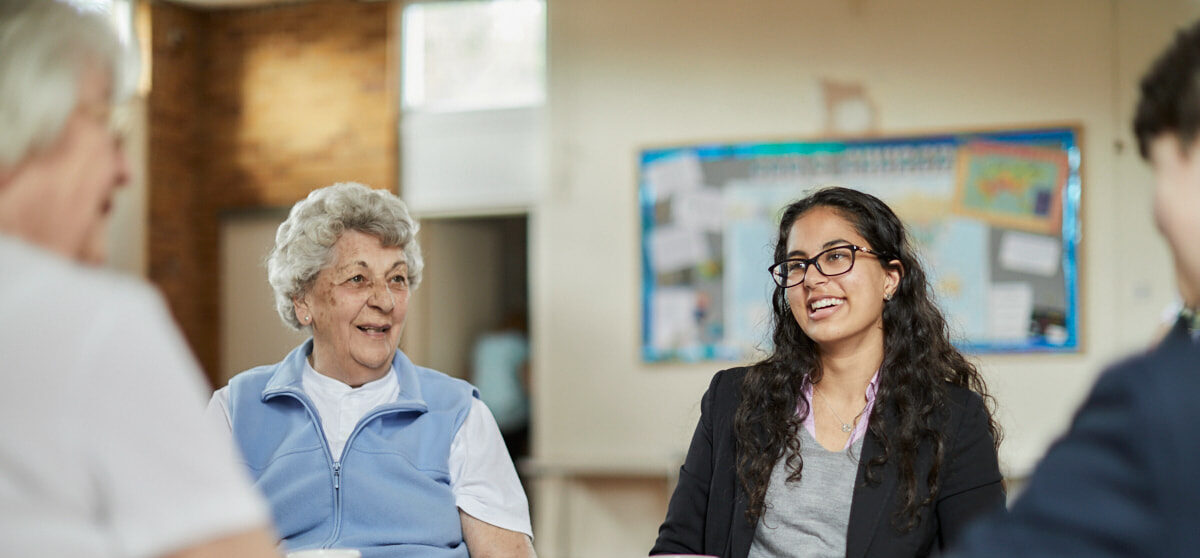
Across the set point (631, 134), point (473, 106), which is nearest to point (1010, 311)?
point (631, 134)

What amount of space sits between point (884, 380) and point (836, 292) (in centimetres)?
21

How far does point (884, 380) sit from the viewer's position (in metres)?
2.21

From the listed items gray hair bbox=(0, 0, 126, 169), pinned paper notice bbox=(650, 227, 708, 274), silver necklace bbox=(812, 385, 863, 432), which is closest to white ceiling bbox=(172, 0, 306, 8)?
pinned paper notice bbox=(650, 227, 708, 274)

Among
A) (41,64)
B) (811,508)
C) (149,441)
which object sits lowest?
(811,508)

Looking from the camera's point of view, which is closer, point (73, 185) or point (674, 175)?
point (73, 185)

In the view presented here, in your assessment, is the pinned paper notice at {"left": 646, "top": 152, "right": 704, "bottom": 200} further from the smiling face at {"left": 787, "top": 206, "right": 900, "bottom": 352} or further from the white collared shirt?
the white collared shirt

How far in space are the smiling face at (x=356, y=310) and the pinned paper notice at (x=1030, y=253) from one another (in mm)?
3800

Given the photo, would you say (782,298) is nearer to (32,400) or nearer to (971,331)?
(32,400)

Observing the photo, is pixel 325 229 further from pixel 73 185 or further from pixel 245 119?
pixel 245 119

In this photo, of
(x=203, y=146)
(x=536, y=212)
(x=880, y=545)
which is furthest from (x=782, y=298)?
(x=203, y=146)

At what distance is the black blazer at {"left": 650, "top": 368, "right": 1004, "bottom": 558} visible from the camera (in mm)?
1999

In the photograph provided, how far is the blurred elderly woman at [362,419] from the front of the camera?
204cm

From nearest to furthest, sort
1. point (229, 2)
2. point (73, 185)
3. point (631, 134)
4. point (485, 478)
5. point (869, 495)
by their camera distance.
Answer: point (73, 185) → point (869, 495) → point (485, 478) → point (631, 134) → point (229, 2)

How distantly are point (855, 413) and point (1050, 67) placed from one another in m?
3.77
